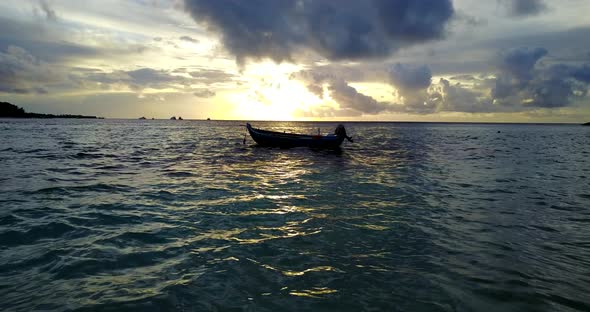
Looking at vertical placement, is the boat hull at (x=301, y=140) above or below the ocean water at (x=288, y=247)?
above

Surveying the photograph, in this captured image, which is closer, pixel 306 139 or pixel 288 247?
pixel 288 247

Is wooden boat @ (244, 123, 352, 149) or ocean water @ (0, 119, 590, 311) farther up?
wooden boat @ (244, 123, 352, 149)

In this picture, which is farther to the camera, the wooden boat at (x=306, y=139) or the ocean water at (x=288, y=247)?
the wooden boat at (x=306, y=139)

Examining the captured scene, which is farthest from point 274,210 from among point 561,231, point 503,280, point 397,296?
point 561,231

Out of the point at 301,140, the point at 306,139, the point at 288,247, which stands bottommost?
the point at 288,247

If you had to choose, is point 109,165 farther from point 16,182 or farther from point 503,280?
point 503,280

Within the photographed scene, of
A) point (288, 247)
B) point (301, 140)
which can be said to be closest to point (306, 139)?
point (301, 140)

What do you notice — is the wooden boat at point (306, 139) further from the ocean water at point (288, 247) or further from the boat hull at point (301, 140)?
the ocean water at point (288, 247)

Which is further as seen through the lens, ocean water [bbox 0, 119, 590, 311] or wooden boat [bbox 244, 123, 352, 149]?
wooden boat [bbox 244, 123, 352, 149]

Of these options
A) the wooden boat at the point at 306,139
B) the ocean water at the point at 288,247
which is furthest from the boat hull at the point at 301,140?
the ocean water at the point at 288,247

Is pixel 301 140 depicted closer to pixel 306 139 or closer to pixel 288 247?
pixel 306 139

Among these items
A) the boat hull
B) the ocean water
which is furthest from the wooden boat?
the ocean water

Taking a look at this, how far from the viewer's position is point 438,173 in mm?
20438

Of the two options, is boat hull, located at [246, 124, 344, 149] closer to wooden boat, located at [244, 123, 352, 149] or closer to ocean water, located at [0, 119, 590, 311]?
wooden boat, located at [244, 123, 352, 149]
